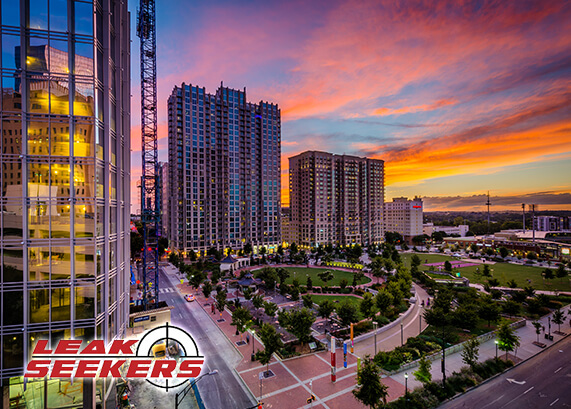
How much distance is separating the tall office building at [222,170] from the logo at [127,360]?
10720 centimetres

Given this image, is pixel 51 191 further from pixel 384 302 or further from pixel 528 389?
pixel 528 389

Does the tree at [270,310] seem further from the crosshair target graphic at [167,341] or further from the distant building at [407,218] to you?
the distant building at [407,218]

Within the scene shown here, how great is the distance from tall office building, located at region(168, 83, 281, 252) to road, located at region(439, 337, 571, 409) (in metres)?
106

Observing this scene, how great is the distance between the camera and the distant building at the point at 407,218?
174000 millimetres

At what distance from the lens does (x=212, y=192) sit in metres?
123

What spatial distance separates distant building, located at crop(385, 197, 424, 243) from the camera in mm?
174000

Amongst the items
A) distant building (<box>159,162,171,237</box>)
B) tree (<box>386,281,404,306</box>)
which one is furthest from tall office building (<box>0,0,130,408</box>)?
distant building (<box>159,162,171,237</box>)

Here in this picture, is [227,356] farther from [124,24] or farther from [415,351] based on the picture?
[124,24]

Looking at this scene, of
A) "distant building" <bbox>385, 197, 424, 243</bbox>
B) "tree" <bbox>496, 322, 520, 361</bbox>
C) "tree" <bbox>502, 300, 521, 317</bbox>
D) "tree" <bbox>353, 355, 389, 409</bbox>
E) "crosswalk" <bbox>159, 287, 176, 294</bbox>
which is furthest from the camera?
"distant building" <bbox>385, 197, 424, 243</bbox>

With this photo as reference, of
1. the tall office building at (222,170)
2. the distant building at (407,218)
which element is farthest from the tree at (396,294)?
the distant building at (407,218)

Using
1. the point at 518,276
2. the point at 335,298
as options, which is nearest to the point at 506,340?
the point at 335,298

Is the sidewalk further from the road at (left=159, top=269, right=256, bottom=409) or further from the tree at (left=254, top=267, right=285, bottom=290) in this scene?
the tree at (left=254, top=267, right=285, bottom=290)

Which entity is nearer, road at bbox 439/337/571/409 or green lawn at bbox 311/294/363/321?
road at bbox 439/337/571/409

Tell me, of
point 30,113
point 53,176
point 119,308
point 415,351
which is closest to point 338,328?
point 415,351
